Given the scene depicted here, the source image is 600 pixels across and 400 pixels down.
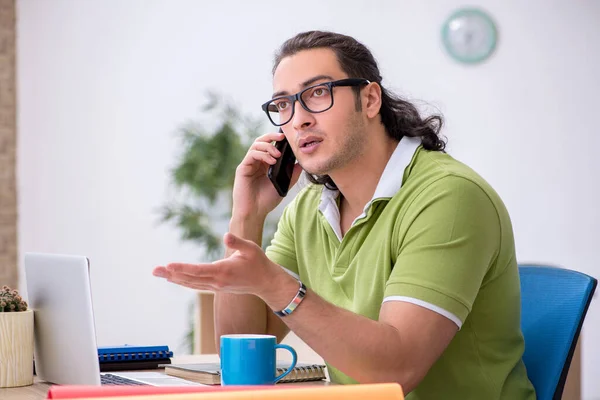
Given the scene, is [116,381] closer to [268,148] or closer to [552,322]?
[268,148]

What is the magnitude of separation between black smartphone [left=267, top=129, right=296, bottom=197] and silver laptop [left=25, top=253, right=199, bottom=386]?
1.79 ft

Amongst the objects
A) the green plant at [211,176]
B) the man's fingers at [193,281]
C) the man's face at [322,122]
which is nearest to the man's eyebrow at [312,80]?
the man's face at [322,122]

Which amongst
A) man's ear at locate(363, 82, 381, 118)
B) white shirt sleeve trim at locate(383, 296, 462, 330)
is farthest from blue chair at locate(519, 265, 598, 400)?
man's ear at locate(363, 82, 381, 118)

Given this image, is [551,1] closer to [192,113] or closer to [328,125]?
[192,113]

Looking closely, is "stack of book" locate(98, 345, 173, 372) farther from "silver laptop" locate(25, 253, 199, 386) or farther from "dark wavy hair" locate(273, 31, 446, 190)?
"dark wavy hair" locate(273, 31, 446, 190)

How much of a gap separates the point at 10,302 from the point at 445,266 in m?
0.82

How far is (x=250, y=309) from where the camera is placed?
180cm

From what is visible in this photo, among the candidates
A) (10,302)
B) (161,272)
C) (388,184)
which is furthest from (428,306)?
(10,302)

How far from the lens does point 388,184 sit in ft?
5.18

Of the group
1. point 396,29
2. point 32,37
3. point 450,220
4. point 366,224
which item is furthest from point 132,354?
point 32,37

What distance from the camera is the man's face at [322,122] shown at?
1.67 m

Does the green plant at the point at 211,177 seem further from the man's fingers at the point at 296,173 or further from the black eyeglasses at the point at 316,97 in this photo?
the black eyeglasses at the point at 316,97

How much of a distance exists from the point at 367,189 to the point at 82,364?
2.30 feet

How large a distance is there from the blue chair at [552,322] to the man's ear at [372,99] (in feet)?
1.61
